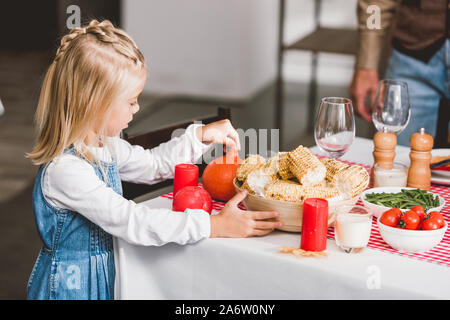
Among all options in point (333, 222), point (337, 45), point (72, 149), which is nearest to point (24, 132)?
point (337, 45)

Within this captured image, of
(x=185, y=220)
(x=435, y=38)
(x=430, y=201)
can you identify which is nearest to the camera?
(x=185, y=220)

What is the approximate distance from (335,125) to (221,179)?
11.4 inches

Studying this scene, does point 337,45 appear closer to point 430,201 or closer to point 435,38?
point 435,38

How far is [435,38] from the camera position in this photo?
2.58m

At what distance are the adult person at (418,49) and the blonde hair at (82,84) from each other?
141 centimetres

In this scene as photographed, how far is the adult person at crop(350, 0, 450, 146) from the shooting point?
258 centimetres

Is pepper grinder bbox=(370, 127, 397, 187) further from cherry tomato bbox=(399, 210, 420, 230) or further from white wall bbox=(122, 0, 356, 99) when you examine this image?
white wall bbox=(122, 0, 356, 99)

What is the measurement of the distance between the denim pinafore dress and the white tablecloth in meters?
0.08

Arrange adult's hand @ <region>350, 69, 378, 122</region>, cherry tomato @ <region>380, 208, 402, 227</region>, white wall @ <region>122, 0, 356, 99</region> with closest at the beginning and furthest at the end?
cherry tomato @ <region>380, 208, 402, 227</region>
adult's hand @ <region>350, 69, 378, 122</region>
white wall @ <region>122, 0, 356, 99</region>

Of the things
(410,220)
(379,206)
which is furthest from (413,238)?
(379,206)

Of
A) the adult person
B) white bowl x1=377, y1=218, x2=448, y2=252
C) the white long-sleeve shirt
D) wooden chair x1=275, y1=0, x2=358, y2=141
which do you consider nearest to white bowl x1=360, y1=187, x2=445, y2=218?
white bowl x1=377, y1=218, x2=448, y2=252

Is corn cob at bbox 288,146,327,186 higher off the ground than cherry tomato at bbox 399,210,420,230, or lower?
higher

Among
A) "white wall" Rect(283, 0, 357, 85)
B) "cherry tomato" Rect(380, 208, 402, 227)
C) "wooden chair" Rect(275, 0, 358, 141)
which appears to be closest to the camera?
"cherry tomato" Rect(380, 208, 402, 227)

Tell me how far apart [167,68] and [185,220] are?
4.70 m
